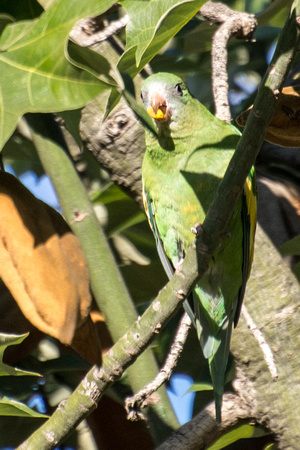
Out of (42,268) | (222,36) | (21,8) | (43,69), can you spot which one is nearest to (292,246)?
(222,36)

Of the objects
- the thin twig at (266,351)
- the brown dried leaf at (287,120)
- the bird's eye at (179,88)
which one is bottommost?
the thin twig at (266,351)

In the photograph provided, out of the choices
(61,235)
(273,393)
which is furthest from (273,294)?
(61,235)

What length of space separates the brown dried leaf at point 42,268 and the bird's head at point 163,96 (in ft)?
1.68

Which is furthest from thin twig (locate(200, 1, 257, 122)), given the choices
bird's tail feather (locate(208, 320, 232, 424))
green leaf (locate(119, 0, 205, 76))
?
bird's tail feather (locate(208, 320, 232, 424))

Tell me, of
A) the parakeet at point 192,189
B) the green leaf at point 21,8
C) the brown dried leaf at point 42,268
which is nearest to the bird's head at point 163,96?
the parakeet at point 192,189

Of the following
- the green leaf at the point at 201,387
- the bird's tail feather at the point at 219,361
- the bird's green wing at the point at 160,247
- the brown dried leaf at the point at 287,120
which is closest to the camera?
the brown dried leaf at the point at 287,120

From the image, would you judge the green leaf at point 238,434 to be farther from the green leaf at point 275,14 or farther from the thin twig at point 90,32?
the green leaf at point 275,14

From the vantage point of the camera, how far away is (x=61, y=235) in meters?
1.59

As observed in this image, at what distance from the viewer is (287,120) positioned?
1.53 m

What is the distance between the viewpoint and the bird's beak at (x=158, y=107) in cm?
190

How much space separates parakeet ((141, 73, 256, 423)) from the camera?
189 centimetres

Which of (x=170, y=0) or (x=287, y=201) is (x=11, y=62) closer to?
(x=170, y=0)

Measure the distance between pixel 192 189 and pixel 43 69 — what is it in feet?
2.34

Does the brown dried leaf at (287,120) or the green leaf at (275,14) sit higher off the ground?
the green leaf at (275,14)
